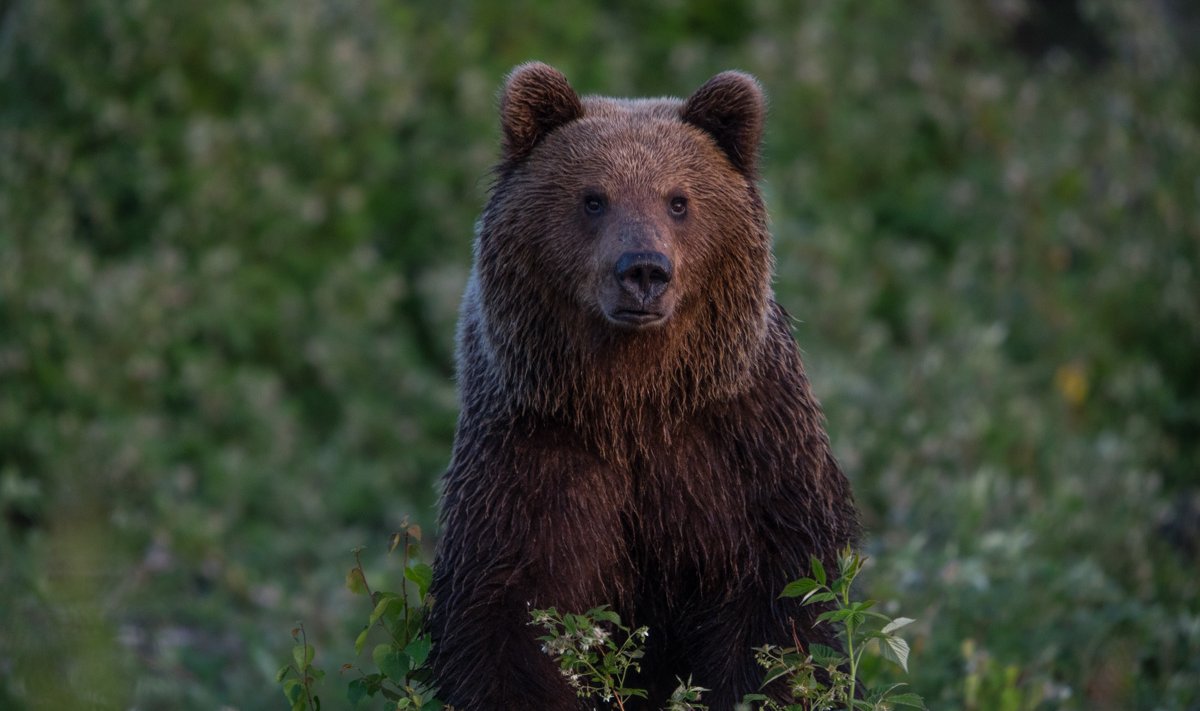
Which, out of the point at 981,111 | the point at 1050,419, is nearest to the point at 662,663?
the point at 1050,419

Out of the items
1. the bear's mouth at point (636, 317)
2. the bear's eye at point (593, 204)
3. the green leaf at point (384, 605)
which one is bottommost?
the green leaf at point (384, 605)

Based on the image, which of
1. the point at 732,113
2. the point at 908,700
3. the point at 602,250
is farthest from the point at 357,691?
the point at 732,113

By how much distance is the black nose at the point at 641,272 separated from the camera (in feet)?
13.4

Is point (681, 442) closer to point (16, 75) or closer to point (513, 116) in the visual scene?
point (513, 116)

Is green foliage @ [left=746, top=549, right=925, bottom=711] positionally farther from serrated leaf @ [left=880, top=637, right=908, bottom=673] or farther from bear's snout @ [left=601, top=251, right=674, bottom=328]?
bear's snout @ [left=601, top=251, right=674, bottom=328]

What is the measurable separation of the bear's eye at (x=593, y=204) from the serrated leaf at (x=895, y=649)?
1.43 m

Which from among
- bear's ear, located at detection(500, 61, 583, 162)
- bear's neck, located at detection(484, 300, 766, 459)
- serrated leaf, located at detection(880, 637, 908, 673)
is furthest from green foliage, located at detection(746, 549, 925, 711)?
bear's ear, located at detection(500, 61, 583, 162)

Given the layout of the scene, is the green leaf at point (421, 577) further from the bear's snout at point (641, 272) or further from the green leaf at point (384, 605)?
the bear's snout at point (641, 272)

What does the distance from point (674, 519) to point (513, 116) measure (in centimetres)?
125

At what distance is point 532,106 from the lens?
445 centimetres

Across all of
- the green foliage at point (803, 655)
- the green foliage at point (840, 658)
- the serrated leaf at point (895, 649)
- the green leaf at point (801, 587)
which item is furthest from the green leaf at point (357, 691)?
the serrated leaf at point (895, 649)

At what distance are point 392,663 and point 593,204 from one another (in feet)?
4.59

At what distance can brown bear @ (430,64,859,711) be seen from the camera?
14.0 ft

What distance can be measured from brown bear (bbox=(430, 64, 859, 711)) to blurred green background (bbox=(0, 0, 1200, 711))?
1612 millimetres
